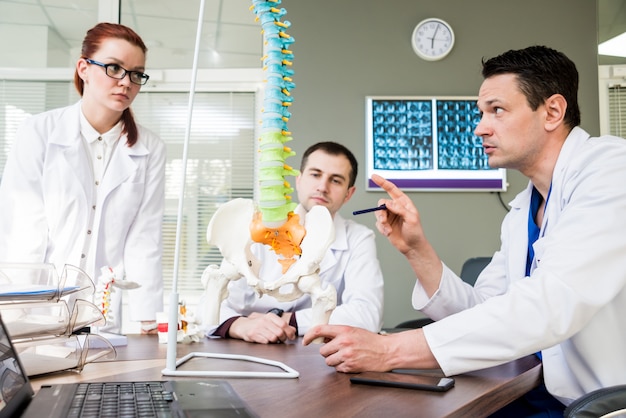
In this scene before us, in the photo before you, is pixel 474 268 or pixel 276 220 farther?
pixel 474 268

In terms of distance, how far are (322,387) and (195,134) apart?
335cm

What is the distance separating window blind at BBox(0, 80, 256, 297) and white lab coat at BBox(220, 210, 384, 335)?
189 centimetres

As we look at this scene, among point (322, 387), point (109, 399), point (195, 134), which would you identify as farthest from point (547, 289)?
point (195, 134)

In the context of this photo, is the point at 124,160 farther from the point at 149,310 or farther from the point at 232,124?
the point at 232,124

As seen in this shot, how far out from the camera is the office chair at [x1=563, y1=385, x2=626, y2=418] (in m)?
→ 0.85

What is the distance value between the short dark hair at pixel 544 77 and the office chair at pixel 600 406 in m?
0.89

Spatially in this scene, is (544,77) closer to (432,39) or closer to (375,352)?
(375,352)

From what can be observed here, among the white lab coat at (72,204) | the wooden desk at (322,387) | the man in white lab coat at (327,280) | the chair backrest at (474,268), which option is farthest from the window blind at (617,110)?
the white lab coat at (72,204)

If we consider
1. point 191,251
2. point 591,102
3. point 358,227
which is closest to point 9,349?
point 358,227

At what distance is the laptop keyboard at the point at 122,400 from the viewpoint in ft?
2.21

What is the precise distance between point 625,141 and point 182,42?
343 centimetres

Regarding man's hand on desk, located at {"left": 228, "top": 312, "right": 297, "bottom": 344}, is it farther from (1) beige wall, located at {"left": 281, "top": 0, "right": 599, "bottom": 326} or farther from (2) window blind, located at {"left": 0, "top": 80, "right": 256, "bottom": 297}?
(2) window blind, located at {"left": 0, "top": 80, "right": 256, "bottom": 297}

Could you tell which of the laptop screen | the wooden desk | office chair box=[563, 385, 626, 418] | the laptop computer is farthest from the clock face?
the laptop screen

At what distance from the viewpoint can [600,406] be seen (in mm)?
858
